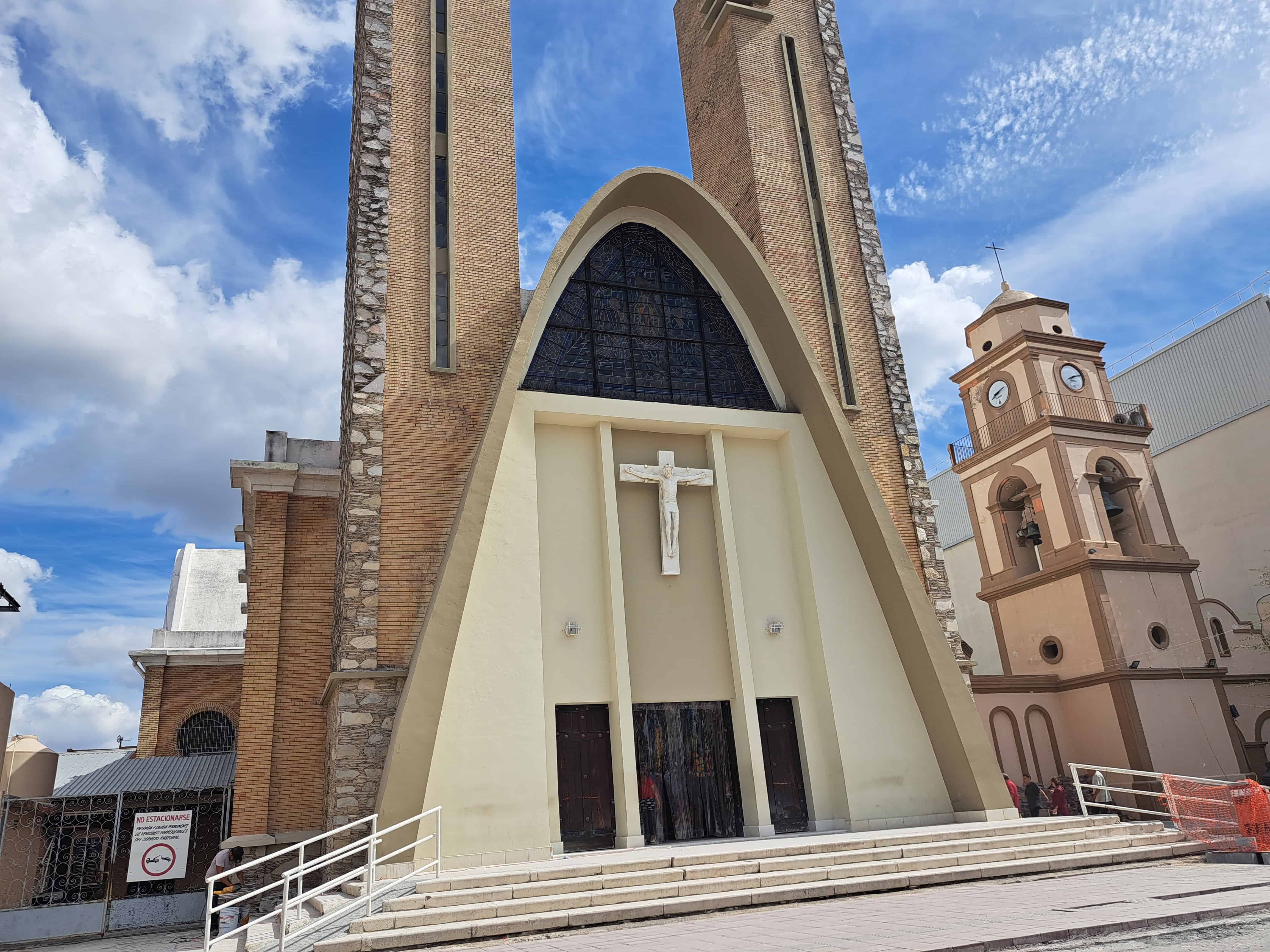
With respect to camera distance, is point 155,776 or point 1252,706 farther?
point 1252,706

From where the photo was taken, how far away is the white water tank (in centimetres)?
1561

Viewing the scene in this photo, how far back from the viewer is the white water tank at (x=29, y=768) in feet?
51.2

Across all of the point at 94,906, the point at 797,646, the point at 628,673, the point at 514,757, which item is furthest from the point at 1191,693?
the point at 94,906

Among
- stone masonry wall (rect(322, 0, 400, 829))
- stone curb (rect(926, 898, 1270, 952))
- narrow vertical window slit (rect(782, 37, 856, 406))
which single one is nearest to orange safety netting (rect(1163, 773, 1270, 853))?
stone curb (rect(926, 898, 1270, 952))

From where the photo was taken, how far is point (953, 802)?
37.7 feet

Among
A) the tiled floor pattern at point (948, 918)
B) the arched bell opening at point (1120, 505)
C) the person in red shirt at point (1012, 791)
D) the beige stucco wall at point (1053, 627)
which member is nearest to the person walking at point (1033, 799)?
the person in red shirt at point (1012, 791)

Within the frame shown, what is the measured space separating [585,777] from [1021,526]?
16.7 meters

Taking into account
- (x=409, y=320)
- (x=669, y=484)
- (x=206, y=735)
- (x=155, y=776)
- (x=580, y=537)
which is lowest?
(x=155, y=776)

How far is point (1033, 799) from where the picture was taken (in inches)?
668

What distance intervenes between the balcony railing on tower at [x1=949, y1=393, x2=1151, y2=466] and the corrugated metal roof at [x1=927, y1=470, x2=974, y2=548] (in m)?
10.8

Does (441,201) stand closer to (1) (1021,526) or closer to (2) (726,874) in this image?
(2) (726,874)

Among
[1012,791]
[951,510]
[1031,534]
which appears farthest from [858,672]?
[951,510]

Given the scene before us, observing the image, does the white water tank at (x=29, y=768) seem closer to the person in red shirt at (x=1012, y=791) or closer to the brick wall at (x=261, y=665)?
the brick wall at (x=261, y=665)

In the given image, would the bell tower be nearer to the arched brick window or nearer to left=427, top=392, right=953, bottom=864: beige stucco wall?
left=427, top=392, right=953, bottom=864: beige stucco wall
